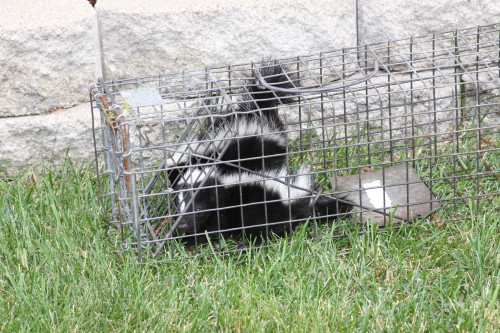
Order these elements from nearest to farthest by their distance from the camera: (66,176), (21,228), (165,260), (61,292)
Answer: (61,292) → (165,260) → (21,228) → (66,176)

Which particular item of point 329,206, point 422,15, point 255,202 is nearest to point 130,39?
point 255,202

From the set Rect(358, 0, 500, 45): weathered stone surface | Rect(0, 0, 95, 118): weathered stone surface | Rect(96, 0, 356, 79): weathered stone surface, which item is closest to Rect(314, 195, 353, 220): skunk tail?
Rect(96, 0, 356, 79): weathered stone surface

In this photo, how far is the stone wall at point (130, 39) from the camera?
3.46 m

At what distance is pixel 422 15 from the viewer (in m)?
3.75

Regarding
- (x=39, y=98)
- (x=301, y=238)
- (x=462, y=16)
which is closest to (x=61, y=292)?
(x=301, y=238)

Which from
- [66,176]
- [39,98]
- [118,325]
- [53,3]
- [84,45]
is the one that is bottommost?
[118,325]

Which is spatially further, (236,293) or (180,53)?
(180,53)

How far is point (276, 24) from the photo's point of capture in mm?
3652

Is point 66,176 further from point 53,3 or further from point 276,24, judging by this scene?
point 276,24

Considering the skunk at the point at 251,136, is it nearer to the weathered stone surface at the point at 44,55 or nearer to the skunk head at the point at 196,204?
the skunk head at the point at 196,204

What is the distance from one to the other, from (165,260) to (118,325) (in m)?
0.43

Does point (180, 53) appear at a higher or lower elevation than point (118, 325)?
higher

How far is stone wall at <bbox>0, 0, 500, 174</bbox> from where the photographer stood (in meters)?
3.46

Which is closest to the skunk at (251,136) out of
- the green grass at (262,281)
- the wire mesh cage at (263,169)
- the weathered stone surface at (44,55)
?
the wire mesh cage at (263,169)
